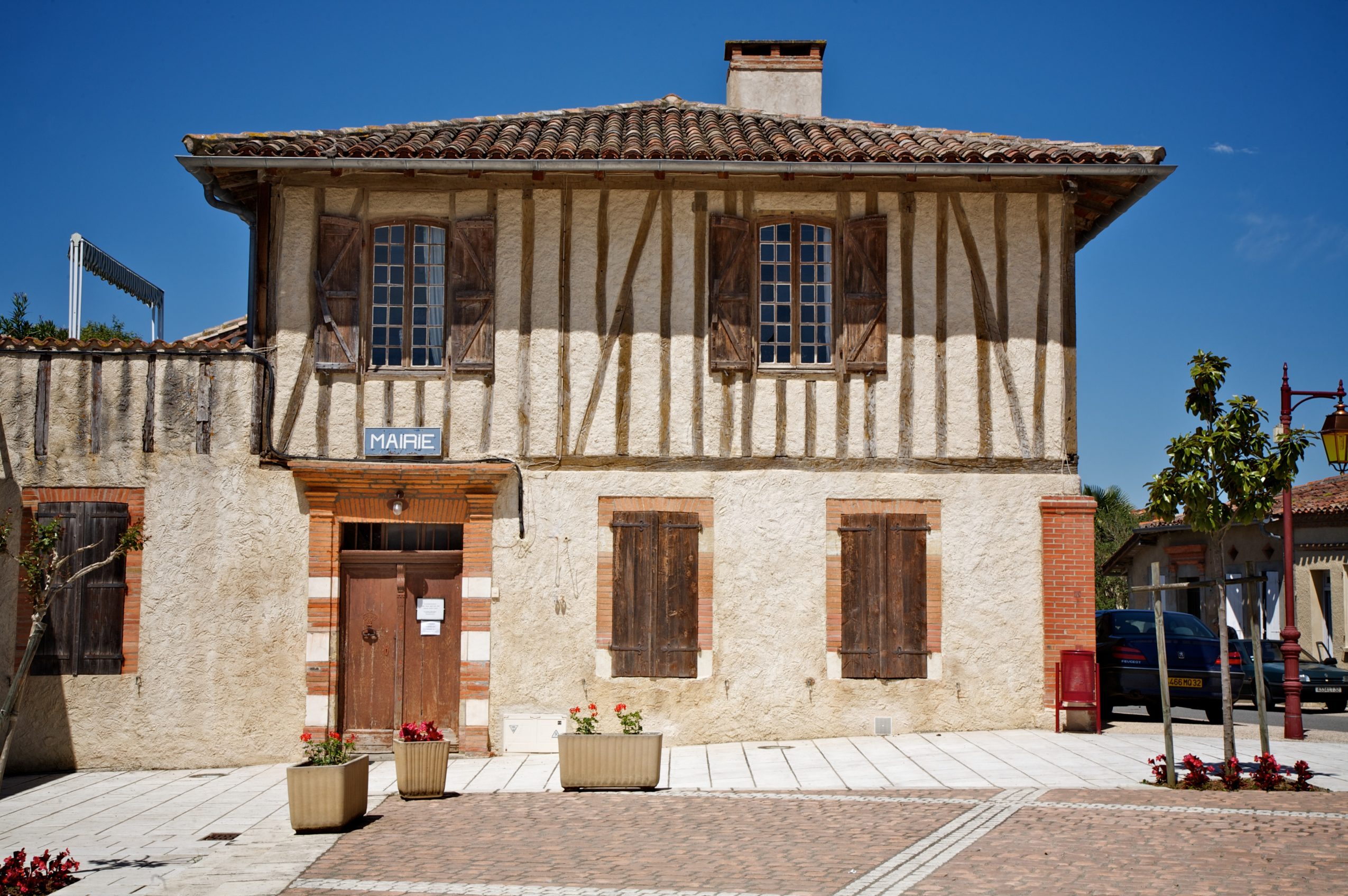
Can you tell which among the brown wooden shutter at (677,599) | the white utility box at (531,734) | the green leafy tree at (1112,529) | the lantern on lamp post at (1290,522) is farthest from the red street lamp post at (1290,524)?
the green leafy tree at (1112,529)

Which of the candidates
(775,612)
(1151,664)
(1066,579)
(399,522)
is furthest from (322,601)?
(1151,664)

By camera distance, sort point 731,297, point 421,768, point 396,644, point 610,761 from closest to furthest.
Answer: point 421,768 < point 610,761 < point 396,644 < point 731,297

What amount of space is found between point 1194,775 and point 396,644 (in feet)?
25.2

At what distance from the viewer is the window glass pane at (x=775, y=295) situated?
13133mm

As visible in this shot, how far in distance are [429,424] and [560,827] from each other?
507cm

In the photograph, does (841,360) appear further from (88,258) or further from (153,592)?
(88,258)

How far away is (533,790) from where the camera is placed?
10820mm

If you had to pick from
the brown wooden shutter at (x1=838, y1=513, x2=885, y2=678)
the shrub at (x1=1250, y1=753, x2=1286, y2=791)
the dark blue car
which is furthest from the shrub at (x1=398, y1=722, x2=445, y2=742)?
the dark blue car

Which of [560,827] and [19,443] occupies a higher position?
[19,443]

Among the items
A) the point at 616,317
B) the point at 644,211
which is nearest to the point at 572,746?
the point at 616,317

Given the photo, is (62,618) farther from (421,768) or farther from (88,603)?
(421,768)

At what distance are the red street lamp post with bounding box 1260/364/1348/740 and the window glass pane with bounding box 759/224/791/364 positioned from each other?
5291 millimetres

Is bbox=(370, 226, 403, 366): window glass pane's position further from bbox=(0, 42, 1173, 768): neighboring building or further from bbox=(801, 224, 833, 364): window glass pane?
bbox=(801, 224, 833, 364): window glass pane

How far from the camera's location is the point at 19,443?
12.7m
